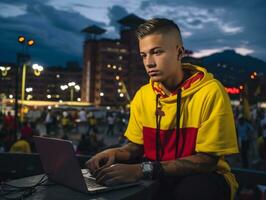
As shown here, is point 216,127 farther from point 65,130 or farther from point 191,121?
point 65,130

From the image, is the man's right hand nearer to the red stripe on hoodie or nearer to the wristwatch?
the red stripe on hoodie

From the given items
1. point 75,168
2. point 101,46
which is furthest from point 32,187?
point 101,46

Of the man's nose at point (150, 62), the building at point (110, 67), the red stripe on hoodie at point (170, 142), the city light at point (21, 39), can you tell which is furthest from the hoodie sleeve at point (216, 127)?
the building at point (110, 67)

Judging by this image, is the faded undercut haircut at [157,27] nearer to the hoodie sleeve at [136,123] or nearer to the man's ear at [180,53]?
the man's ear at [180,53]

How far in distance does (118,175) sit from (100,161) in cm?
52

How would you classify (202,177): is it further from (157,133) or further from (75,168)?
(75,168)

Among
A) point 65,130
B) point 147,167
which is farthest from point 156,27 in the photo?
point 65,130

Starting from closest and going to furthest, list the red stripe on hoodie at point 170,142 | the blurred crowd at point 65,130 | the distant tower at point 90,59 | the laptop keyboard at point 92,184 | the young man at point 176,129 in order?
the laptop keyboard at point 92,184, the young man at point 176,129, the red stripe on hoodie at point 170,142, the blurred crowd at point 65,130, the distant tower at point 90,59

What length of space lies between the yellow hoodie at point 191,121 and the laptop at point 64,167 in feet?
1.52

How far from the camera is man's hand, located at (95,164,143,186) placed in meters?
2.03

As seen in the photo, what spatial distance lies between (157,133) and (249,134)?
11553mm

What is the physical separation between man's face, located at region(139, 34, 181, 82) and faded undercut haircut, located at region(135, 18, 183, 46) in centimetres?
3

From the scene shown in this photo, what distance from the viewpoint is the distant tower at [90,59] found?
A: 112250 mm

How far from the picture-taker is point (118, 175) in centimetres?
204
